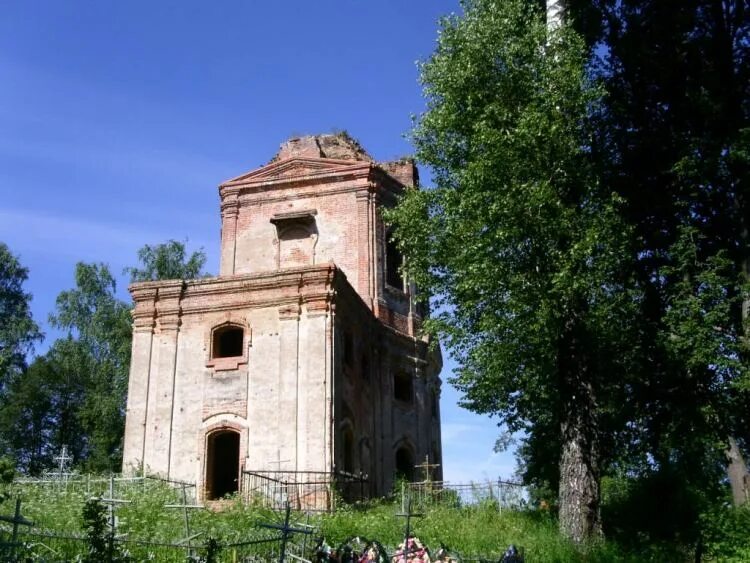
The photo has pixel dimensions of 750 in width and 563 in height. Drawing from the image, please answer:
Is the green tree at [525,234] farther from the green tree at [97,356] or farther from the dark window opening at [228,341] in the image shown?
the green tree at [97,356]

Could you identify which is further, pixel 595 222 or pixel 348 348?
pixel 348 348

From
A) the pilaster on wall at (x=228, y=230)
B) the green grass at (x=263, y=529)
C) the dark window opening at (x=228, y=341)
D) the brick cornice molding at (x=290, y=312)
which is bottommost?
the green grass at (x=263, y=529)

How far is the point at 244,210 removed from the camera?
27.2 m

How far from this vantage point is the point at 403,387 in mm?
26047

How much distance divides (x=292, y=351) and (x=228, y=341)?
284cm

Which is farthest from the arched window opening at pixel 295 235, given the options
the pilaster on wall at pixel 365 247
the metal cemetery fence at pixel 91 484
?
the metal cemetery fence at pixel 91 484

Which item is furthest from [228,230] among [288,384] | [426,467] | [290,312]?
[426,467]

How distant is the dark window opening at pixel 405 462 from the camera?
24.8 m

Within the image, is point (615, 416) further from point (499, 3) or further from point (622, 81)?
point (499, 3)

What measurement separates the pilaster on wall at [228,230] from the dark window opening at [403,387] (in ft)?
19.8

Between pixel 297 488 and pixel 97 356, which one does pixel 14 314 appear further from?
pixel 297 488

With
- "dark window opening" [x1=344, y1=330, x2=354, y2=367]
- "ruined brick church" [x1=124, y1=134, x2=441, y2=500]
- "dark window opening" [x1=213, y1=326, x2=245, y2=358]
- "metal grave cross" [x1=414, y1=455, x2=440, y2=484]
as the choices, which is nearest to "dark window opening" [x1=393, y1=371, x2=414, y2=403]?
"ruined brick church" [x1=124, y1=134, x2=441, y2=500]

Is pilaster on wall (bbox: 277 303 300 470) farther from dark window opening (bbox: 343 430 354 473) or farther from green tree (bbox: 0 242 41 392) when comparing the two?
green tree (bbox: 0 242 41 392)

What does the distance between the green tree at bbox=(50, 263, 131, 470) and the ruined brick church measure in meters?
7.89
